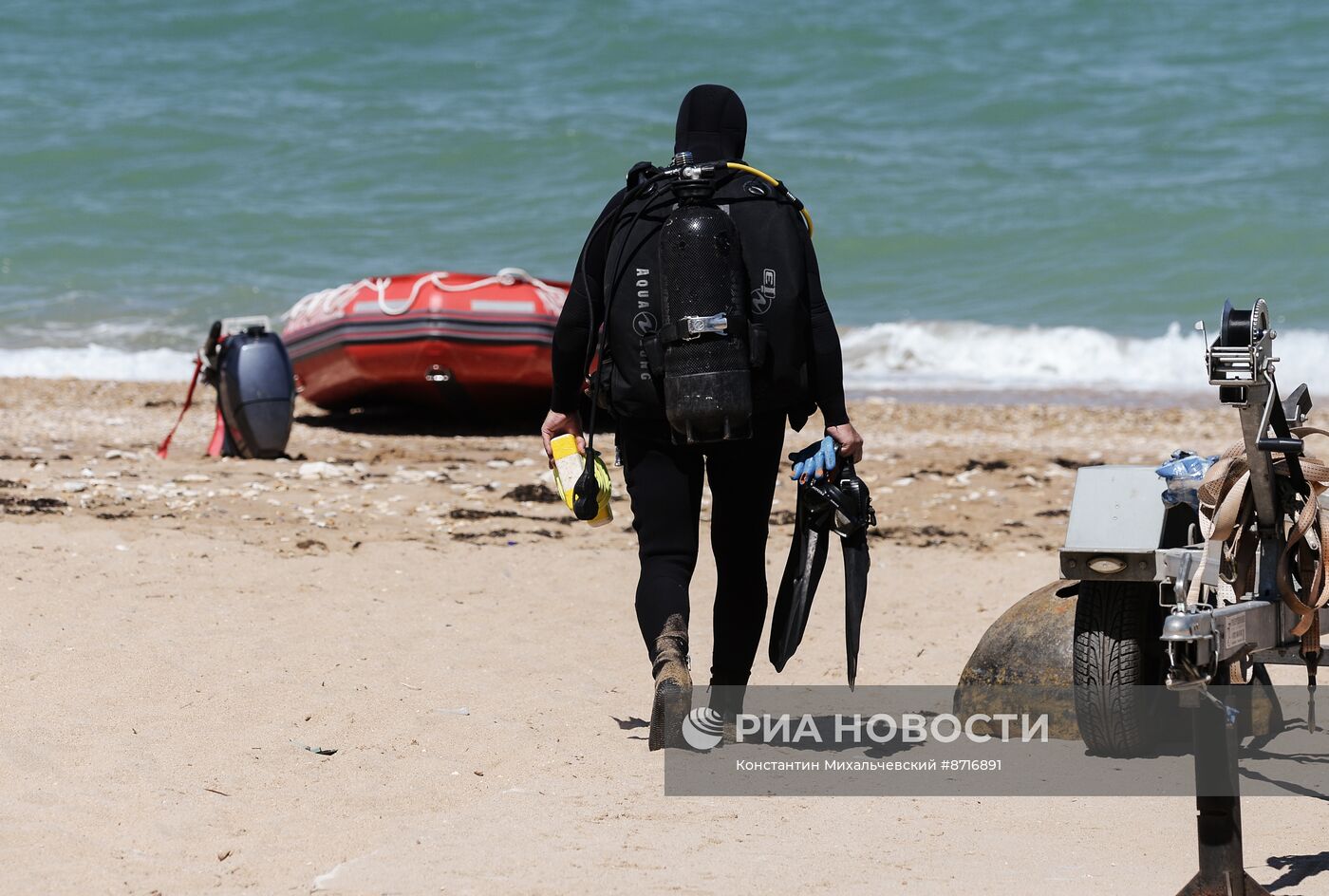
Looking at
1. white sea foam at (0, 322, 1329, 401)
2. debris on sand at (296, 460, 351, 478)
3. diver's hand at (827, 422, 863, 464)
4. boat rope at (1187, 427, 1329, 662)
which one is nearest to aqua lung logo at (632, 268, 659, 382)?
diver's hand at (827, 422, 863, 464)

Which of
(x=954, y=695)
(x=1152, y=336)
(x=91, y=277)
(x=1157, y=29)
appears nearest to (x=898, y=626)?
(x=954, y=695)

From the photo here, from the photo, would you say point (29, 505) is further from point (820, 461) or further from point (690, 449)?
point (820, 461)

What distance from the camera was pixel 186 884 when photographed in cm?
312

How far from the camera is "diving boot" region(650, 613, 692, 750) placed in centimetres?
392

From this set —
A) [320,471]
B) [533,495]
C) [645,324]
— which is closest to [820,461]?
[645,324]

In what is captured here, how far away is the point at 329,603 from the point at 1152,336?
1218 centimetres

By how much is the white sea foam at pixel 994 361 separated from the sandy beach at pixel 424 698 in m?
6.31

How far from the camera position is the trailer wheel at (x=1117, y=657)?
3848 mm

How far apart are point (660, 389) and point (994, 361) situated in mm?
12337

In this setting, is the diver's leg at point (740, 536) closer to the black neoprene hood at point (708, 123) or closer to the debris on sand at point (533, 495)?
the black neoprene hood at point (708, 123)

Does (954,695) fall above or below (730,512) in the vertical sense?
below

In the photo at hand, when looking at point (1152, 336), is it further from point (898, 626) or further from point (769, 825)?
point (769, 825)

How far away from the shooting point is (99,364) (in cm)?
1473

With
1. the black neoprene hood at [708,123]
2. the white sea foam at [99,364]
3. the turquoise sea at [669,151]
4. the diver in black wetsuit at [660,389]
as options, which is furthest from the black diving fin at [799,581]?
the white sea foam at [99,364]
